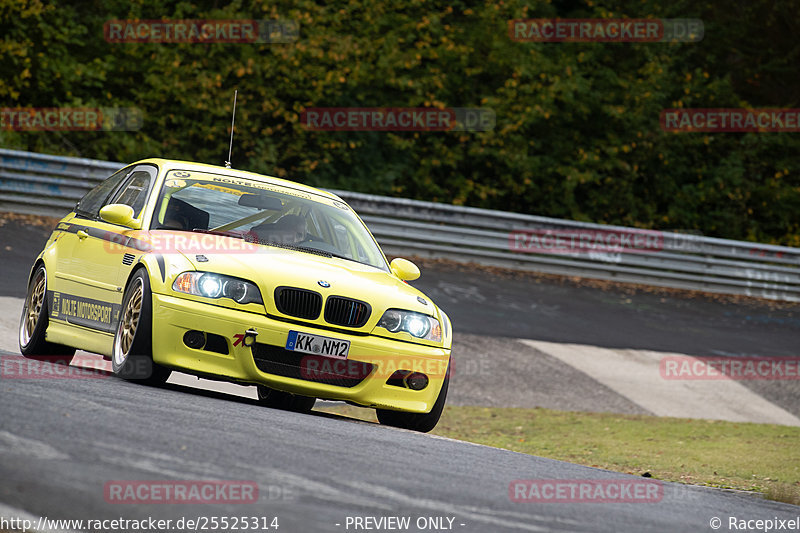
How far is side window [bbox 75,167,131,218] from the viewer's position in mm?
8377

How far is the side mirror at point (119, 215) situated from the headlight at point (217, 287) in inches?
→ 35.0

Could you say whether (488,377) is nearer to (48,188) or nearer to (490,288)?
(490,288)

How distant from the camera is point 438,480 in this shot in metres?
5.08

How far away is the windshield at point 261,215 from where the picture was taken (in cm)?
761

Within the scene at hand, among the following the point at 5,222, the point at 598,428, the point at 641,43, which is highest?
the point at 641,43

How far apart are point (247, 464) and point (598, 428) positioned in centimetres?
672

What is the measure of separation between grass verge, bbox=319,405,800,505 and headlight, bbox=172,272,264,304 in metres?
3.31

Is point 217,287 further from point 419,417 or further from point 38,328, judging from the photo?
point 38,328

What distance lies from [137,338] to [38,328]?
1.68 metres

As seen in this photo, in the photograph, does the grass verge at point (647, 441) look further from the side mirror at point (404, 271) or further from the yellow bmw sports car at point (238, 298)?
the yellow bmw sports car at point (238, 298)

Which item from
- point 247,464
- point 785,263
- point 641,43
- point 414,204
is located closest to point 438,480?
point 247,464

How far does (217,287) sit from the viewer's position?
21.9ft

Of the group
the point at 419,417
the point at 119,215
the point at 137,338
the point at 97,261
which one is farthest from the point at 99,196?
A: the point at 419,417

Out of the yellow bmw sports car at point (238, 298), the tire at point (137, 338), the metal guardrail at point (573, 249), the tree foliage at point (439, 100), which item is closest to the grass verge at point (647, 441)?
the yellow bmw sports car at point (238, 298)
